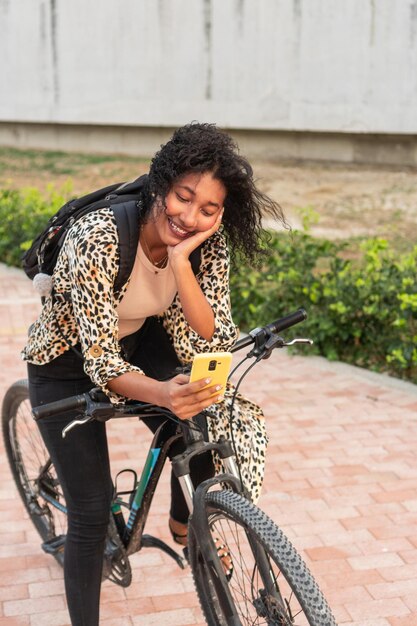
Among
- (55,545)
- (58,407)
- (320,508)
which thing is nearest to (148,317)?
(58,407)

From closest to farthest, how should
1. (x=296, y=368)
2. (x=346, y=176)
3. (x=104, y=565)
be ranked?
1. (x=104, y=565)
2. (x=296, y=368)
3. (x=346, y=176)

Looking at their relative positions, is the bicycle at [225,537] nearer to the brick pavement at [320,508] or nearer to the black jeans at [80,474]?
the black jeans at [80,474]

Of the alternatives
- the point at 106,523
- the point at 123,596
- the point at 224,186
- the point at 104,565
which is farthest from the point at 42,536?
the point at 224,186

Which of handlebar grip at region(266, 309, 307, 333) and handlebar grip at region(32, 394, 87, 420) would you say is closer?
handlebar grip at region(32, 394, 87, 420)

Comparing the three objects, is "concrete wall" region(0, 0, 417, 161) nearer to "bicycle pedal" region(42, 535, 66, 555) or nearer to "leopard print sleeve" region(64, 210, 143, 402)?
"bicycle pedal" region(42, 535, 66, 555)

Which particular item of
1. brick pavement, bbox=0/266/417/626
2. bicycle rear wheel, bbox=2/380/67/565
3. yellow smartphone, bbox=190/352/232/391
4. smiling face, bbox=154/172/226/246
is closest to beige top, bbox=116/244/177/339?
smiling face, bbox=154/172/226/246

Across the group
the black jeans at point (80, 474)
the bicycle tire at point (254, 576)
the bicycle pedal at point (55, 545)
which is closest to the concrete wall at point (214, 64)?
the bicycle pedal at point (55, 545)

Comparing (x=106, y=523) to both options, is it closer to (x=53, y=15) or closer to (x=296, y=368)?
(x=296, y=368)

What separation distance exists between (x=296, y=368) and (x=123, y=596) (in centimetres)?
305

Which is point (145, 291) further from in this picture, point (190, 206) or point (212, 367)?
point (212, 367)

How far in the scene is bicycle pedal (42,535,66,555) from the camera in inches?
142

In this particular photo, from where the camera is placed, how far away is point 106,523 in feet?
9.70

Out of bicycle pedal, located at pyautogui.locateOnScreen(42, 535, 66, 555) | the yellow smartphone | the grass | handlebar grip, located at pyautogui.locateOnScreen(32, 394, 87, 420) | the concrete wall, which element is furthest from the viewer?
the grass

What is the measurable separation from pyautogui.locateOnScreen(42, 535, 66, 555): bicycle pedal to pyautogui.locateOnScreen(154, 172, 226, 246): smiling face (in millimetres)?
1433
